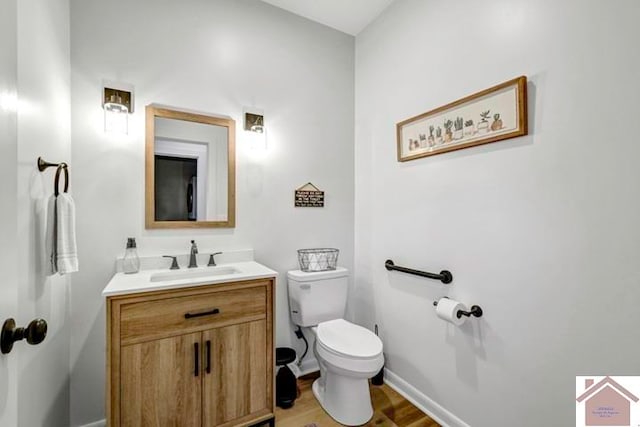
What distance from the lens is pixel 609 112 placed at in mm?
1111

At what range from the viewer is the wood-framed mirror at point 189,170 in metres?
1.74

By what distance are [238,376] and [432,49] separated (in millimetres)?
2242

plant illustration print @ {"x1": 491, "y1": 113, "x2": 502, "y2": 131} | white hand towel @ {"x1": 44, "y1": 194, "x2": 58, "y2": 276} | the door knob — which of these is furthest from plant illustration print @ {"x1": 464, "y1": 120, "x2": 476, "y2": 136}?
white hand towel @ {"x1": 44, "y1": 194, "x2": 58, "y2": 276}

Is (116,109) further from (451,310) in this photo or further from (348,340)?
(451,310)

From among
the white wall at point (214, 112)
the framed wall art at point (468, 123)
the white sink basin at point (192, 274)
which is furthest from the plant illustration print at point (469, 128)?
the white sink basin at point (192, 274)

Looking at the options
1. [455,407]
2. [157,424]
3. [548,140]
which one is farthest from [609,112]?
[157,424]

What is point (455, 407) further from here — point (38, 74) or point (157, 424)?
point (38, 74)

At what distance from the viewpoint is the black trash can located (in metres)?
1.86

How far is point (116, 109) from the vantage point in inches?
63.3

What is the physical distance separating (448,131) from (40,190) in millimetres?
2020

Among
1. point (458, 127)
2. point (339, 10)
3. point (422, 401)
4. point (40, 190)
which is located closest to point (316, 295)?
point (422, 401)

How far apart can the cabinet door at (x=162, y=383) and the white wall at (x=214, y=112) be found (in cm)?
47

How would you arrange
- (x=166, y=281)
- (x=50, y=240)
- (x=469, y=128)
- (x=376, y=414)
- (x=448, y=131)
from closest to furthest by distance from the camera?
(x=50, y=240)
(x=166, y=281)
(x=469, y=128)
(x=448, y=131)
(x=376, y=414)

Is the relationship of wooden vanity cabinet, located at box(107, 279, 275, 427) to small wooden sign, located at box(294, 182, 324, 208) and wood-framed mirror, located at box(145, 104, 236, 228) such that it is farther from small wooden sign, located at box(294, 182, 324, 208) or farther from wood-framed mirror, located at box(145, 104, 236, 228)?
small wooden sign, located at box(294, 182, 324, 208)
